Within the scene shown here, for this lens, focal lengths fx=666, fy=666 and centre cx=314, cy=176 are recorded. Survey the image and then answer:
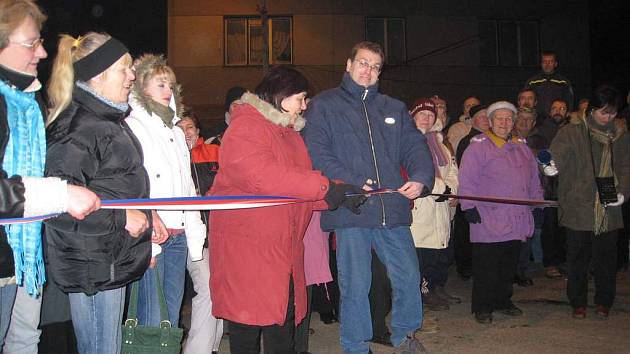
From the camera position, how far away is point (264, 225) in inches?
158

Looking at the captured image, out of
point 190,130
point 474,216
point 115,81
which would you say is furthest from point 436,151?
point 115,81

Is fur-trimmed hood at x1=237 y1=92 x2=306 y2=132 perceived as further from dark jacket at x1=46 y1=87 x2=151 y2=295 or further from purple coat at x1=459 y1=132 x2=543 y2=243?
purple coat at x1=459 y1=132 x2=543 y2=243

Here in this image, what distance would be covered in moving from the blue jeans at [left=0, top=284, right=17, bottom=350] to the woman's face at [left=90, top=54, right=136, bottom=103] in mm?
1056

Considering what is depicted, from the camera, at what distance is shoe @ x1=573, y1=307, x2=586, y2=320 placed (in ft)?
21.8

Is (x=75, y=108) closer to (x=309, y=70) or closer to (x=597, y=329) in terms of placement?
(x=597, y=329)

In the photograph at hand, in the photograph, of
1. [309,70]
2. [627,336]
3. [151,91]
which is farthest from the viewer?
[309,70]

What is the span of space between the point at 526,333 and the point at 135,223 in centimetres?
419

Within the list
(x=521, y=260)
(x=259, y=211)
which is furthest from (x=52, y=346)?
(x=521, y=260)

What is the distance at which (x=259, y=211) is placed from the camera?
159 inches

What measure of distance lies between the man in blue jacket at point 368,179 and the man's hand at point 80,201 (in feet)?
7.10

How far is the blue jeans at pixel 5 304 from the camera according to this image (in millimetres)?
3090

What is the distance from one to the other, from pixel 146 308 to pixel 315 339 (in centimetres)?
248

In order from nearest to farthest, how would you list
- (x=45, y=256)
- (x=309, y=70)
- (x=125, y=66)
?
(x=45, y=256)
(x=125, y=66)
(x=309, y=70)

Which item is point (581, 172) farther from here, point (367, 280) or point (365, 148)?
point (367, 280)
